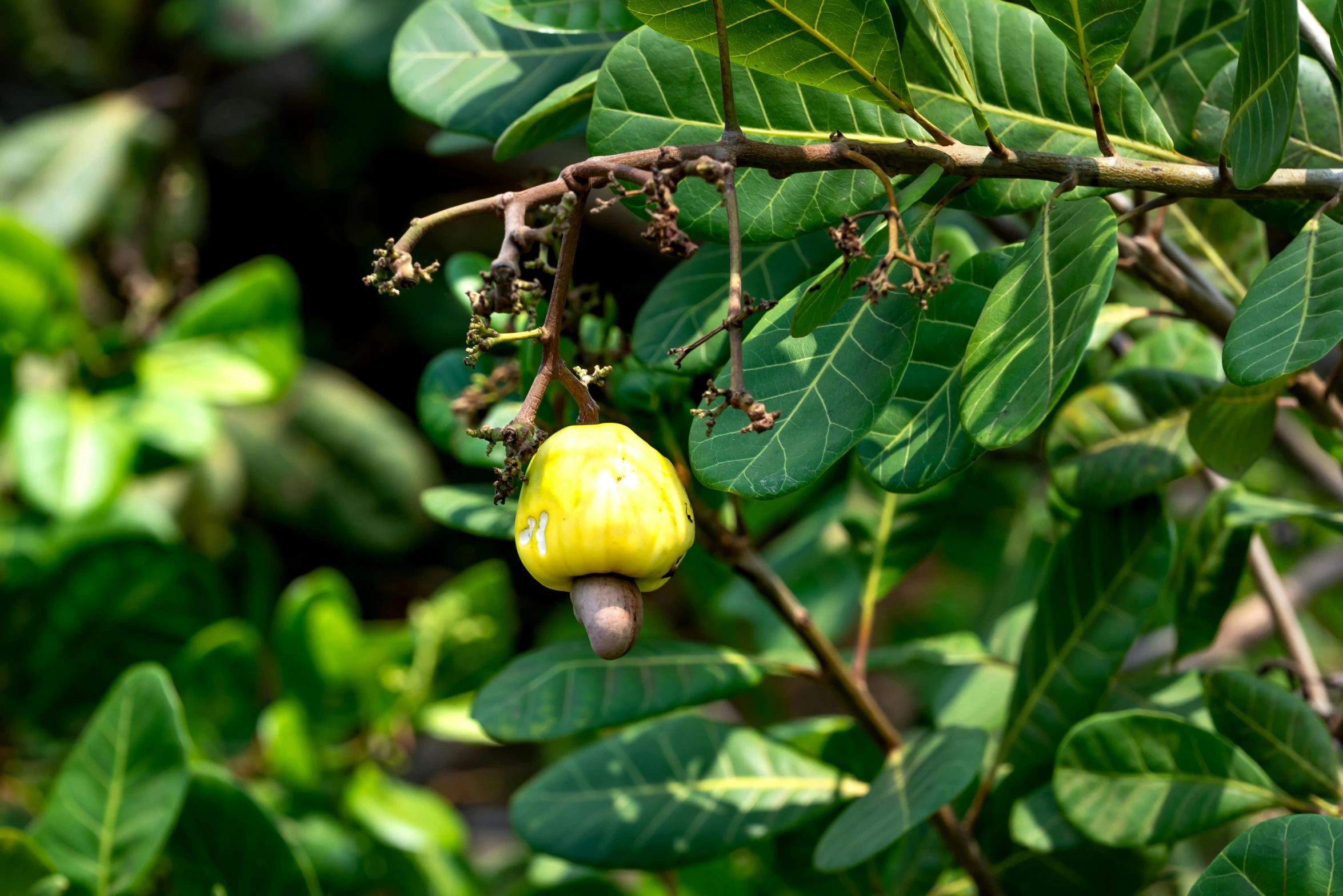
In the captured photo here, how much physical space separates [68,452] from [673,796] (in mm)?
1151

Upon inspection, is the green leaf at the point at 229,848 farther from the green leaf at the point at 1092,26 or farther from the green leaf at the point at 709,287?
the green leaf at the point at 1092,26

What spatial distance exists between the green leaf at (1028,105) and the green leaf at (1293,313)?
111 millimetres

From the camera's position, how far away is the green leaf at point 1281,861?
72 centimetres

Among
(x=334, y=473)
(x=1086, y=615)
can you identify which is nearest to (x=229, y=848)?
(x=1086, y=615)

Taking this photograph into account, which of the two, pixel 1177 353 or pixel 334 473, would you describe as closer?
pixel 1177 353

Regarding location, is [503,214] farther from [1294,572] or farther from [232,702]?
[1294,572]

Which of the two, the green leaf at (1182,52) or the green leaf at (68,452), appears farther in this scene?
the green leaf at (68,452)

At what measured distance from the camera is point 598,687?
1062 millimetres

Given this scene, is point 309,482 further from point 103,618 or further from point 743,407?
point 743,407

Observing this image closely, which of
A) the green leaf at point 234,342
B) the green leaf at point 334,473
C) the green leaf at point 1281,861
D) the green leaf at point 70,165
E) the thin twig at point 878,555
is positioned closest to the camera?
the green leaf at point 1281,861

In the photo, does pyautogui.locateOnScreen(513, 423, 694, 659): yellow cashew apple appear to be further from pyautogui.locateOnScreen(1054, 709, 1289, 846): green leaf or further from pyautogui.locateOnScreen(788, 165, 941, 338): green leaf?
pyautogui.locateOnScreen(1054, 709, 1289, 846): green leaf

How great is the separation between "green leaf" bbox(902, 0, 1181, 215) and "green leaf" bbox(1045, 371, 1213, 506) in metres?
0.32

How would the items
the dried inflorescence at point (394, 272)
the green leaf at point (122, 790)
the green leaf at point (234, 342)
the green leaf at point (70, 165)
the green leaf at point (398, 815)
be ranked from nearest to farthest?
the dried inflorescence at point (394, 272) → the green leaf at point (122, 790) → the green leaf at point (398, 815) → the green leaf at point (234, 342) → the green leaf at point (70, 165)

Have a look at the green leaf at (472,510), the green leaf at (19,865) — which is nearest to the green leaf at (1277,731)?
the green leaf at (472,510)
